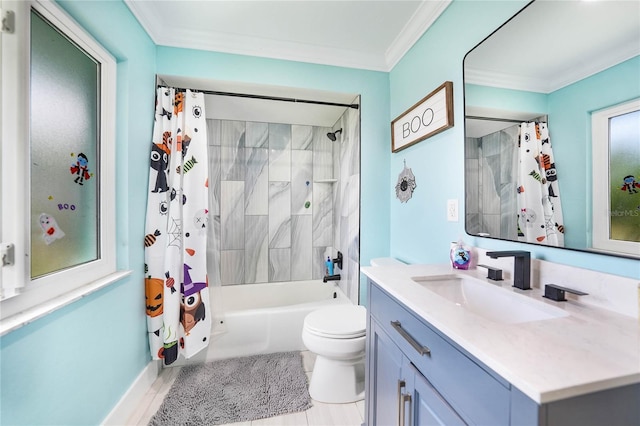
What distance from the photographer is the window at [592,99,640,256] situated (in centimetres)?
67

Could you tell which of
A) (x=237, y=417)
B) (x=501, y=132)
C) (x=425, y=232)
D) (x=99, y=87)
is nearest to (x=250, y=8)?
(x=99, y=87)

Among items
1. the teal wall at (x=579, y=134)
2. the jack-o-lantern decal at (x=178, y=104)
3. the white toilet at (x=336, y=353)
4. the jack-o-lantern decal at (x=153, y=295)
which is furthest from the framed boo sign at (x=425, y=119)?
the jack-o-lantern decal at (x=153, y=295)

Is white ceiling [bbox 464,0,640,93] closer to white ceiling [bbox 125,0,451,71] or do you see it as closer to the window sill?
white ceiling [bbox 125,0,451,71]

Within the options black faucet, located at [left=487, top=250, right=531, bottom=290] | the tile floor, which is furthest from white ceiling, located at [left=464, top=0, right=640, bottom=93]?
the tile floor

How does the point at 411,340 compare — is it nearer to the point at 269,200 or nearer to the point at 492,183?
the point at 492,183

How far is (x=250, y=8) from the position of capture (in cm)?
152

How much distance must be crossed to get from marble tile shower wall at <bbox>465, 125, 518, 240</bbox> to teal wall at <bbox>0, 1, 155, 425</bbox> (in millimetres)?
1814

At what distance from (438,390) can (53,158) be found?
166cm

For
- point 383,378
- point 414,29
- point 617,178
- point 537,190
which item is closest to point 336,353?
point 383,378

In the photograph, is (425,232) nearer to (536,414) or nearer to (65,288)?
(536,414)

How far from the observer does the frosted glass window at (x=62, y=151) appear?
0.98 metres

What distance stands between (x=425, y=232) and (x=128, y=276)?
182cm

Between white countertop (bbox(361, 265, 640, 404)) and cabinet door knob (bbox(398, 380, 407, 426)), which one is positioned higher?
white countertop (bbox(361, 265, 640, 404))

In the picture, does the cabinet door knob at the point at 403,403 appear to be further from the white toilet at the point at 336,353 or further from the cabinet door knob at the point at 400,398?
the white toilet at the point at 336,353
